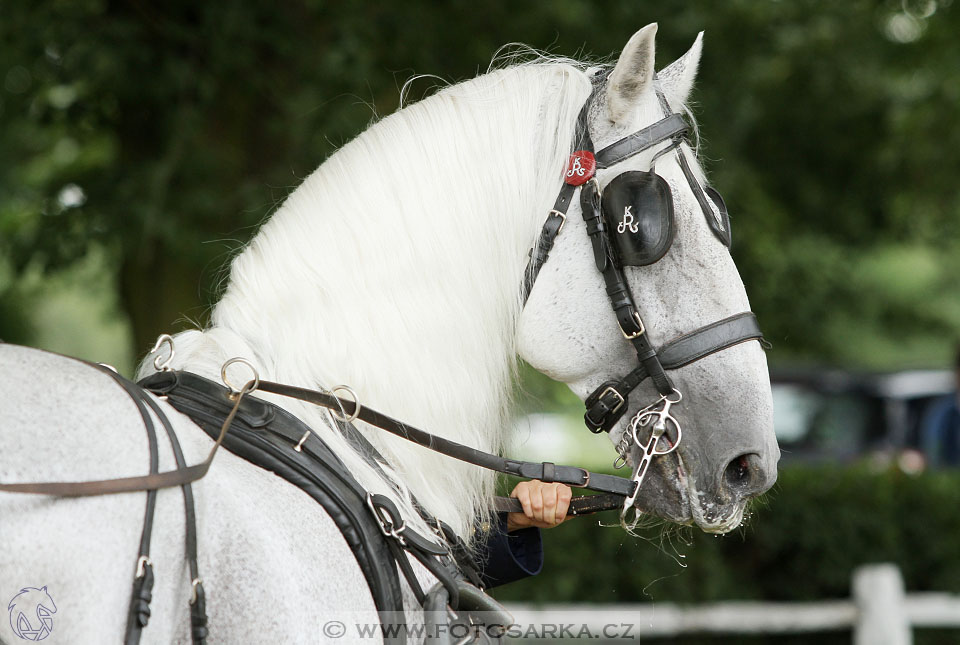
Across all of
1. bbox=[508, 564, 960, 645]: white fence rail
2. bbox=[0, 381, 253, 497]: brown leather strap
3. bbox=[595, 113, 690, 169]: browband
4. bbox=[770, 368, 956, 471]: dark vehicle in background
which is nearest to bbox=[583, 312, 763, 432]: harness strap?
bbox=[595, 113, 690, 169]: browband

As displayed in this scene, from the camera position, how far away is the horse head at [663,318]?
1883 mm

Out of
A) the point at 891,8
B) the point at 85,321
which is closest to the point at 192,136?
the point at 891,8

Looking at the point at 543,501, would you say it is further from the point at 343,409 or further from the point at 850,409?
the point at 850,409

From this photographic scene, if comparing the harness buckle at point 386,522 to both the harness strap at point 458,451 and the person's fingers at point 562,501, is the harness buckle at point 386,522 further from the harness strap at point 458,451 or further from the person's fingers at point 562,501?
the person's fingers at point 562,501

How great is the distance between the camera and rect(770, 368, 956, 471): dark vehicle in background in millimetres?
9258

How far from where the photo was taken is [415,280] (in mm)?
1874

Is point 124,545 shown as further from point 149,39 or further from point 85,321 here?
point 85,321

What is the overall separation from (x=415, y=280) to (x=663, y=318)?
1.74 feet

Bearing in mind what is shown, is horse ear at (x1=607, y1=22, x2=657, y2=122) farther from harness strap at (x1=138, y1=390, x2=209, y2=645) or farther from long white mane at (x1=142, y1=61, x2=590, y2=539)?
harness strap at (x1=138, y1=390, x2=209, y2=645)

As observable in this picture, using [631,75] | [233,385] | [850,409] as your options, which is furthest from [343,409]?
[850,409]

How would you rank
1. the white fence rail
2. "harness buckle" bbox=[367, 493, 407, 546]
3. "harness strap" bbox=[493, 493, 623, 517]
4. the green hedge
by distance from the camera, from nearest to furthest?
"harness buckle" bbox=[367, 493, 407, 546], "harness strap" bbox=[493, 493, 623, 517], the white fence rail, the green hedge

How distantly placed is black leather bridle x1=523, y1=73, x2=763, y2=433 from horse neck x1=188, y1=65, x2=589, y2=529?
4cm

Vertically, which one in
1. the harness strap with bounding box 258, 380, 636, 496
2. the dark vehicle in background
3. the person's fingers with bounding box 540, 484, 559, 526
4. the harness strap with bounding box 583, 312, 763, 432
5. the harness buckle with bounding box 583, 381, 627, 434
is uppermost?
the dark vehicle in background

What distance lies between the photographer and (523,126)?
78.5 inches
